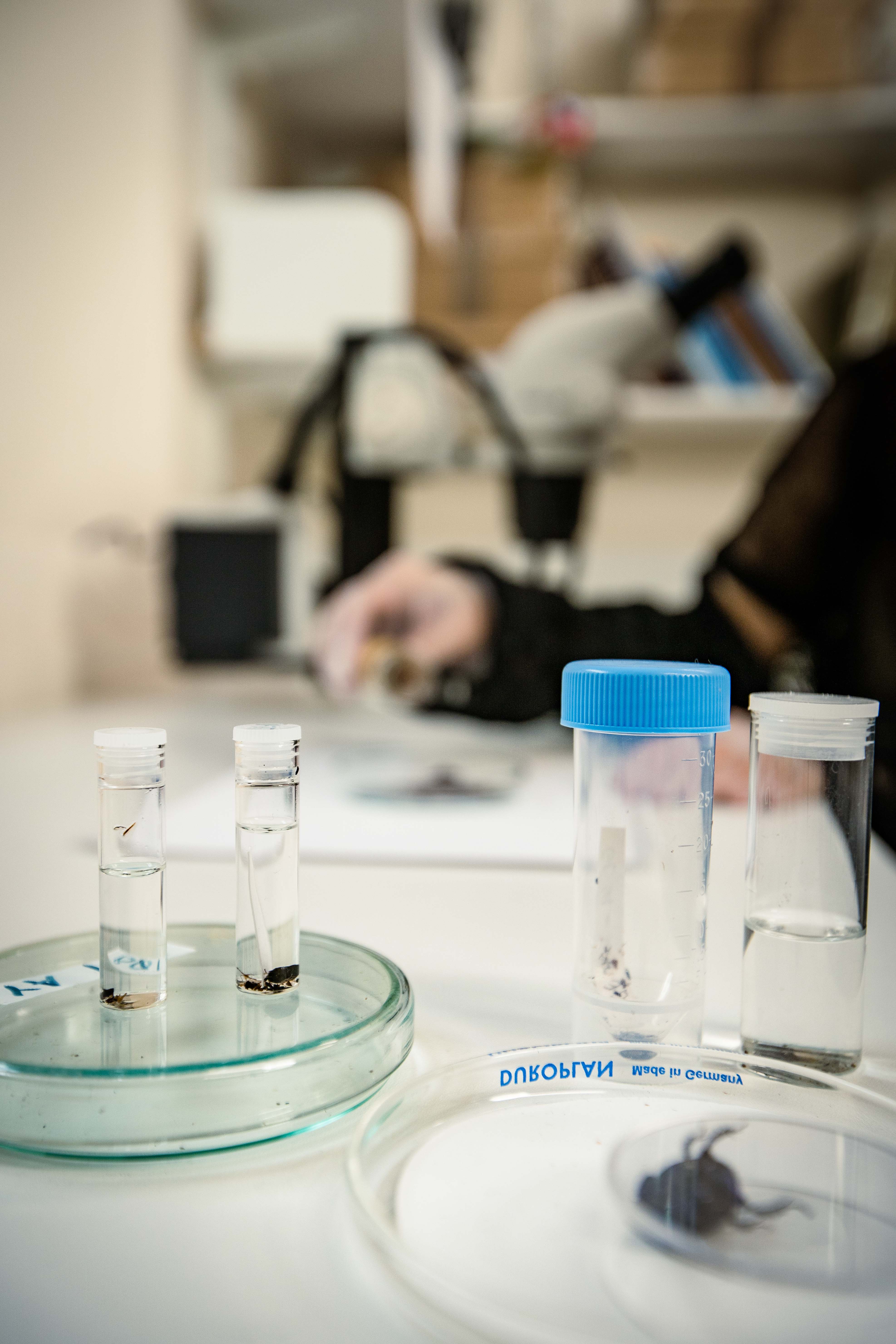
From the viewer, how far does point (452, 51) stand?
1.54 m

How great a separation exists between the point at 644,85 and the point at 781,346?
1.64 ft

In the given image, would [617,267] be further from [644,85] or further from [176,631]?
[176,631]

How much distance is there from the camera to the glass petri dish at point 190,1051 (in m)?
0.24

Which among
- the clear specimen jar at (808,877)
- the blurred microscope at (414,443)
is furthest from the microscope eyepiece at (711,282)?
the clear specimen jar at (808,877)

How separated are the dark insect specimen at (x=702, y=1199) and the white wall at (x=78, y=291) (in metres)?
0.99

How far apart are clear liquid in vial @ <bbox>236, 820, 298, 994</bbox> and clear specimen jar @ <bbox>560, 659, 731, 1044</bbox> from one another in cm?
9

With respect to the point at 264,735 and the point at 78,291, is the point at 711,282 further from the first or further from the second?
the point at 264,735

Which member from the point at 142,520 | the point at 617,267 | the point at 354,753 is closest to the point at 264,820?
the point at 354,753

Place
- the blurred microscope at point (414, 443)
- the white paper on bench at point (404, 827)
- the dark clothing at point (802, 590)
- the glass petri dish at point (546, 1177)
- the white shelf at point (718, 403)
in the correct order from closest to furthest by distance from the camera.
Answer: the glass petri dish at point (546, 1177) < the white paper on bench at point (404, 827) < the dark clothing at point (802, 590) < the blurred microscope at point (414, 443) < the white shelf at point (718, 403)

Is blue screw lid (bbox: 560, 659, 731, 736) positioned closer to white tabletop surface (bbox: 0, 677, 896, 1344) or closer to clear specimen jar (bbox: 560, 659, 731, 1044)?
clear specimen jar (bbox: 560, 659, 731, 1044)

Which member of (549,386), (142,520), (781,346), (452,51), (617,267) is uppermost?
(452,51)

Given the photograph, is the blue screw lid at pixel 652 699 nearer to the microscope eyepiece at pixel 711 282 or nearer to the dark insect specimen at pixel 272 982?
the dark insect specimen at pixel 272 982

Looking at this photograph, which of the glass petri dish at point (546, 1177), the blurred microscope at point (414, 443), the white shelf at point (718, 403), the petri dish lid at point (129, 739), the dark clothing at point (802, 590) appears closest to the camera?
the glass petri dish at point (546, 1177)

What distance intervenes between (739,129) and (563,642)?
3.89 ft
